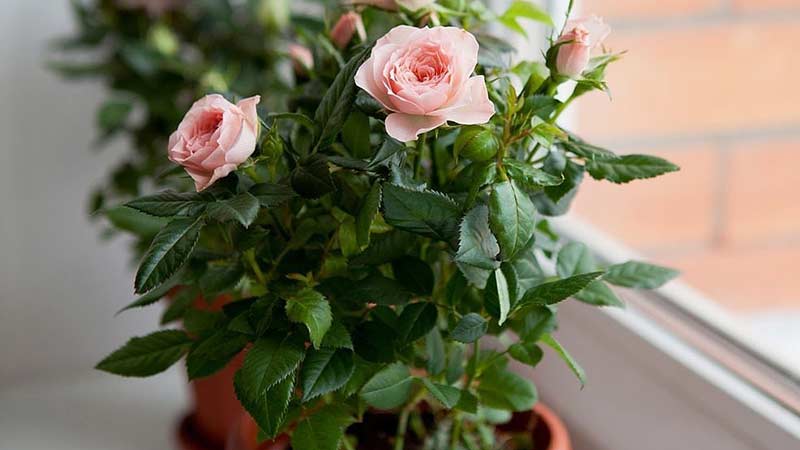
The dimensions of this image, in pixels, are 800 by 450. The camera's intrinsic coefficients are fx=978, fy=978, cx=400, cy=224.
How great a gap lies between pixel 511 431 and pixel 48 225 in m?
0.84

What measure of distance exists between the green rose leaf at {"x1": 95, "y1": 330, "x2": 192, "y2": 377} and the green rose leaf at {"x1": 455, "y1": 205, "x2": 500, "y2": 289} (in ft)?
0.75

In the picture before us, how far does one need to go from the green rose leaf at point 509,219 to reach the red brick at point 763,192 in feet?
1.99

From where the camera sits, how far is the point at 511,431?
0.84m

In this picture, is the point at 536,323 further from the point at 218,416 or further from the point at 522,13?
the point at 218,416

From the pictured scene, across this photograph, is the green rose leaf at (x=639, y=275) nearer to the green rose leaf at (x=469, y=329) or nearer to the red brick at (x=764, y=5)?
the green rose leaf at (x=469, y=329)

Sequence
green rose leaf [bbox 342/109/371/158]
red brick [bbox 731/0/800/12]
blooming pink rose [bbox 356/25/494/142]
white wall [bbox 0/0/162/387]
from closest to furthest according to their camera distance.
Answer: blooming pink rose [bbox 356/25/494/142]
green rose leaf [bbox 342/109/371/158]
red brick [bbox 731/0/800/12]
white wall [bbox 0/0/162/387]

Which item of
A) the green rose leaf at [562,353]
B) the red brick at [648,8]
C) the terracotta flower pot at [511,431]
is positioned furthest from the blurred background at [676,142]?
the green rose leaf at [562,353]

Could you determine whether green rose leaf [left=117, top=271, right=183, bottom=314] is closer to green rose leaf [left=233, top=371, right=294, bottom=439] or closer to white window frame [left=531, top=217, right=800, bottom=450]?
green rose leaf [left=233, top=371, right=294, bottom=439]

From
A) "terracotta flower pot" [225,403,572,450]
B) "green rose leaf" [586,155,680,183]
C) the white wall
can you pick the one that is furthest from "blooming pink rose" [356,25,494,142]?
the white wall

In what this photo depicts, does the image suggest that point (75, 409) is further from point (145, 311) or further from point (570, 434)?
point (570, 434)

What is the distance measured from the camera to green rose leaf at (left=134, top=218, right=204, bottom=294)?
547 mm

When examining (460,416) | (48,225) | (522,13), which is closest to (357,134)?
(522,13)

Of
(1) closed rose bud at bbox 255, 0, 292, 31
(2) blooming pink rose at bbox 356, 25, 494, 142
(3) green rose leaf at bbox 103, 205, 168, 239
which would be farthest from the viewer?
(1) closed rose bud at bbox 255, 0, 292, 31

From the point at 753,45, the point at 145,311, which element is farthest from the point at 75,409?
the point at 753,45
